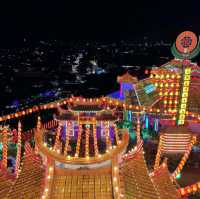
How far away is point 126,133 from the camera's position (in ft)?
34.0

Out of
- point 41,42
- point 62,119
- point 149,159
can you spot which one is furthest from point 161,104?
point 41,42

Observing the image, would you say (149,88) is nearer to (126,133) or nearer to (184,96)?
(184,96)

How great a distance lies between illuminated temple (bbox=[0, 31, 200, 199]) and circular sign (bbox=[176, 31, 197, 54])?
0.08m

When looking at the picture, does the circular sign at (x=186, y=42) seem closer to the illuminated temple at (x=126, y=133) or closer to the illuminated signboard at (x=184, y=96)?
the illuminated temple at (x=126, y=133)

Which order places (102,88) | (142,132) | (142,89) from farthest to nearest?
(102,88)
(142,89)
(142,132)

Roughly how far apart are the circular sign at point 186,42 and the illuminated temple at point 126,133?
8 cm

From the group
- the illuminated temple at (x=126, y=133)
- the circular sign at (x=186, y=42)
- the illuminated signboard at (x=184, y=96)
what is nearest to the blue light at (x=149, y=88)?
the illuminated temple at (x=126, y=133)

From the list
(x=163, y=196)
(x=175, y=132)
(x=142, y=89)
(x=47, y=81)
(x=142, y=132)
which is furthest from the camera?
(x=47, y=81)

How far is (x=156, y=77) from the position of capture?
32.2 metres

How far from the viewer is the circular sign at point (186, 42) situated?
91.2 ft

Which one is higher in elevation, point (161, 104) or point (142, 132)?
point (161, 104)

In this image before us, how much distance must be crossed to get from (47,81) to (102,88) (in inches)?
538

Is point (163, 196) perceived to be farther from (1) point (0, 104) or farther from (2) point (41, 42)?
(2) point (41, 42)

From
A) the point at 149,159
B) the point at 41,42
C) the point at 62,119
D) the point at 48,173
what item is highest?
the point at 41,42
